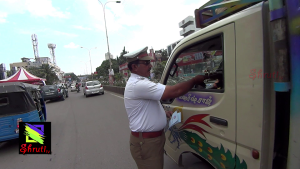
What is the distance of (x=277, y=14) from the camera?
96 centimetres

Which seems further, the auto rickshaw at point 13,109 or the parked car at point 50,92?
the parked car at point 50,92

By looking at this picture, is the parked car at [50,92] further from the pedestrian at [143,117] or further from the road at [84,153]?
the pedestrian at [143,117]

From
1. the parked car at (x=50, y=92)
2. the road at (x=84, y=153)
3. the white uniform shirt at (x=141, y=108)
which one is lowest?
the road at (x=84, y=153)

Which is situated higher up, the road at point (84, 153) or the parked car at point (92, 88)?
the parked car at point (92, 88)

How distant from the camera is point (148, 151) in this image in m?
1.65

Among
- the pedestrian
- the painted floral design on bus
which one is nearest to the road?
the painted floral design on bus

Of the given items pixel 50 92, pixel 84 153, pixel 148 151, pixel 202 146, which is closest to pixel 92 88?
pixel 50 92

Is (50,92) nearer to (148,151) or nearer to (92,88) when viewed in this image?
(92,88)

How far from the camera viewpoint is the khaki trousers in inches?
64.8

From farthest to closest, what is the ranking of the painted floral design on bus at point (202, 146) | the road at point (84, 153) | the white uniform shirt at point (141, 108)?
the road at point (84, 153) → the white uniform shirt at point (141, 108) → the painted floral design on bus at point (202, 146)

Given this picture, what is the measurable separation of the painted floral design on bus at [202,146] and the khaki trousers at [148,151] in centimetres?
33

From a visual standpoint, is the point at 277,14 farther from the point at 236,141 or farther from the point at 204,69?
the point at 204,69

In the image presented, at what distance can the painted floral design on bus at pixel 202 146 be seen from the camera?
1.33 metres


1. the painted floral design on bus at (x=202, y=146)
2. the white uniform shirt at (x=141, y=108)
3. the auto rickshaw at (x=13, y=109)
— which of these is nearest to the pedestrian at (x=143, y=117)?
the white uniform shirt at (x=141, y=108)
